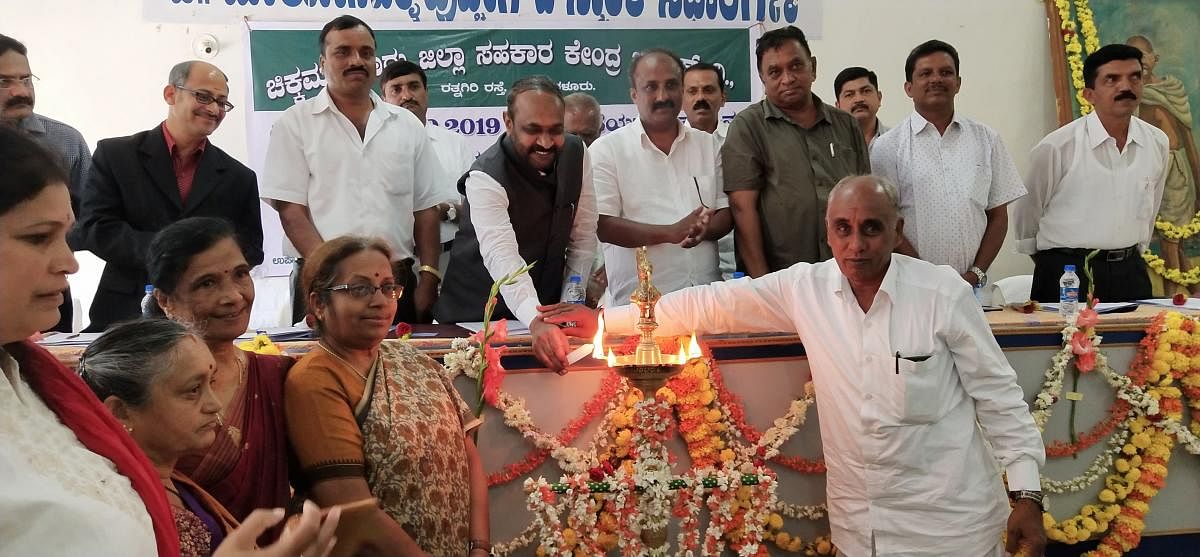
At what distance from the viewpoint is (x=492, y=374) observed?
11.1ft

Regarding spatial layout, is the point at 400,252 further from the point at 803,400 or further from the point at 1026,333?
the point at 1026,333

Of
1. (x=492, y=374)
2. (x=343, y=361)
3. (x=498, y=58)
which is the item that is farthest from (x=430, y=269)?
(x=498, y=58)

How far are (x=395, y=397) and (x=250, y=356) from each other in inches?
14.9

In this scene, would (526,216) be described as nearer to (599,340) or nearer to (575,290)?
(575,290)

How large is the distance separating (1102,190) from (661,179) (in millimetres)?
2301

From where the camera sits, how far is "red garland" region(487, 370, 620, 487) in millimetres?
3457

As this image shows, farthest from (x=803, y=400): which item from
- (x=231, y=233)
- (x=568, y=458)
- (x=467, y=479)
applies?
(x=231, y=233)

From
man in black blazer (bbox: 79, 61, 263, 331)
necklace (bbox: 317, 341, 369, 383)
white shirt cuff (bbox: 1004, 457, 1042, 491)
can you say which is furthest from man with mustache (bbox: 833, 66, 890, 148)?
necklace (bbox: 317, 341, 369, 383)

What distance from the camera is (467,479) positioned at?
107 inches

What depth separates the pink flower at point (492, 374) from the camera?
11.0ft

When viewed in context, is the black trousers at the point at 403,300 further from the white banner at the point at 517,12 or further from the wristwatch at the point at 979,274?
the white banner at the point at 517,12

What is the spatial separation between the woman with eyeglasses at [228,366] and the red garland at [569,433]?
1.06 metres

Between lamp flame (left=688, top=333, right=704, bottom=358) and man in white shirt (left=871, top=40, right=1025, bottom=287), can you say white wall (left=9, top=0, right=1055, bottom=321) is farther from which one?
lamp flame (left=688, top=333, right=704, bottom=358)

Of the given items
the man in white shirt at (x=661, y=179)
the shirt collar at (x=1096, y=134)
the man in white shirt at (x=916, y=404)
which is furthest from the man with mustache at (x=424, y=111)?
the shirt collar at (x=1096, y=134)
